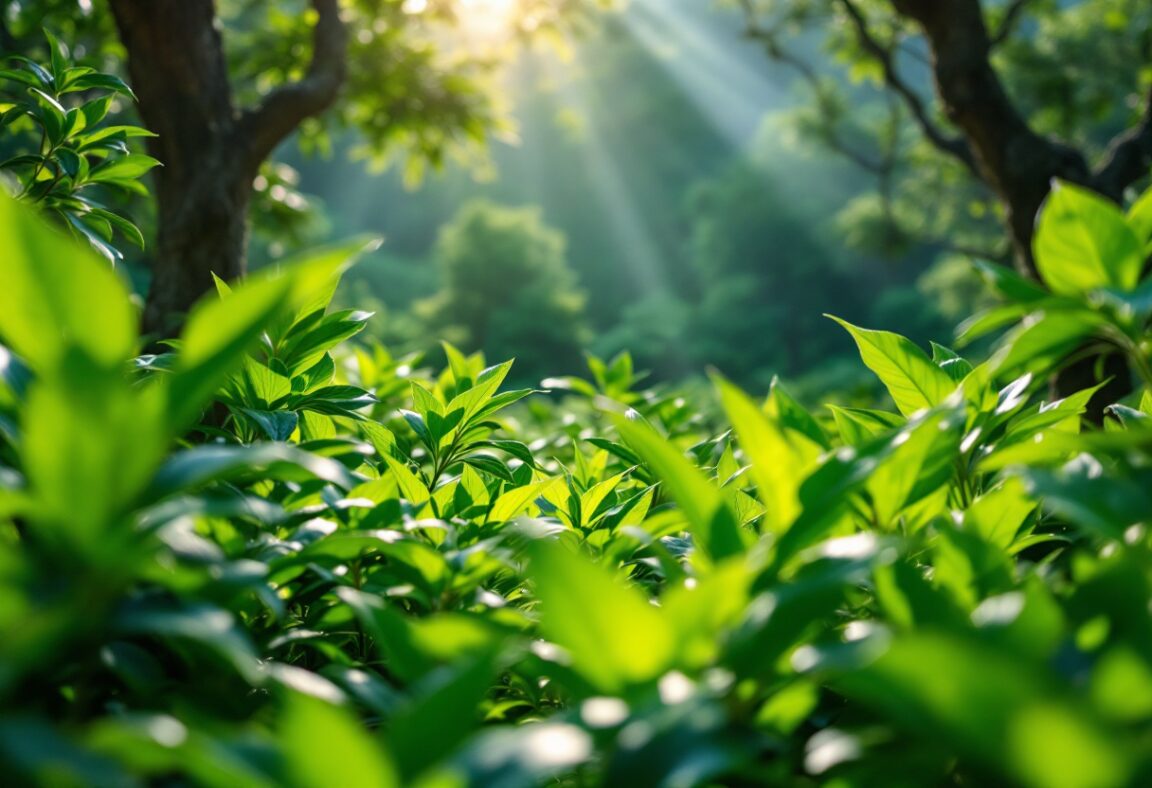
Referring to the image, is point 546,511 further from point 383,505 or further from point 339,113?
point 339,113

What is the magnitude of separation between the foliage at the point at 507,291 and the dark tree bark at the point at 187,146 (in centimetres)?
2697

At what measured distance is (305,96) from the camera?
3.05 m

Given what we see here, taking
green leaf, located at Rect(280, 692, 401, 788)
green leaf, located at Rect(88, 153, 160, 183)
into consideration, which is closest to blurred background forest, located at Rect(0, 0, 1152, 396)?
green leaf, located at Rect(88, 153, 160, 183)

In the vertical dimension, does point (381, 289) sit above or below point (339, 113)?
below

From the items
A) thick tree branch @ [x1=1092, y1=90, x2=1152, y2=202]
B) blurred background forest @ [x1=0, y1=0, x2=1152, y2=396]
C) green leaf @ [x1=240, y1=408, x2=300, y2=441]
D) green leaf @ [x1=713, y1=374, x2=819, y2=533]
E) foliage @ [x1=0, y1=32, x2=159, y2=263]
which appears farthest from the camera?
blurred background forest @ [x1=0, y1=0, x2=1152, y2=396]

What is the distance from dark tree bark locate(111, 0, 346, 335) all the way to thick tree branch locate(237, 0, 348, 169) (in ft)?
0.27

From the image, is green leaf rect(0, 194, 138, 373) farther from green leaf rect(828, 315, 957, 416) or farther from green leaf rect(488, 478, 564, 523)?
green leaf rect(828, 315, 957, 416)

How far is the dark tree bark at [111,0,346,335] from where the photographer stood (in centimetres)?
252

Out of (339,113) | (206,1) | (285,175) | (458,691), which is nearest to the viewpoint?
(458,691)

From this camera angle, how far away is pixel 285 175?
236 inches

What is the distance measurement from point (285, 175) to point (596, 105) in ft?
144

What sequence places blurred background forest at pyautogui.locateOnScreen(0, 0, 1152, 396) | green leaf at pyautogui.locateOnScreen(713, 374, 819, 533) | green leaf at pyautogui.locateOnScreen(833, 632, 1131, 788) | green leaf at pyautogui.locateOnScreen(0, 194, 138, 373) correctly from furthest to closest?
blurred background forest at pyautogui.locateOnScreen(0, 0, 1152, 396) → green leaf at pyautogui.locateOnScreen(713, 374, 819, 533) → green leaf at pyautogui.locateOnScreen(0, 194, 138, 373) → green leaf at pyautogui.locateOnScreen(833, 632, 1131, 788)

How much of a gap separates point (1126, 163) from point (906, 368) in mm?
3588

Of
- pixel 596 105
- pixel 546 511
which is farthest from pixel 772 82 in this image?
pixel 546 511
